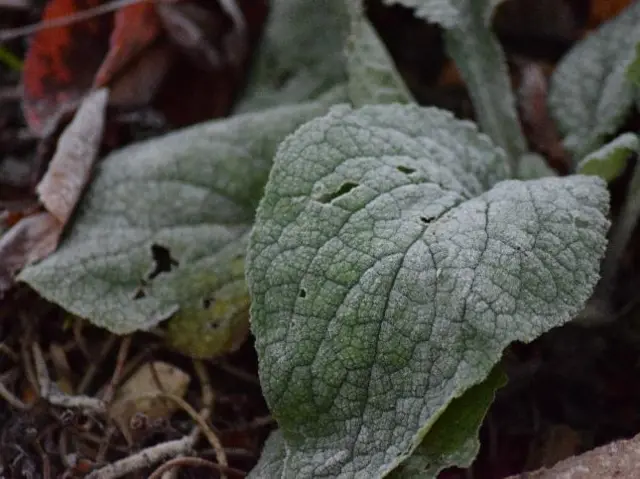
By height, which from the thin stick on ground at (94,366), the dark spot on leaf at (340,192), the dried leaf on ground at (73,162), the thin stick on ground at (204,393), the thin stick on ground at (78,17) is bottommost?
the thin stick on ground at (204,393)

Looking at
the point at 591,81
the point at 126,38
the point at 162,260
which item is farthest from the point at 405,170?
the point at 126,38

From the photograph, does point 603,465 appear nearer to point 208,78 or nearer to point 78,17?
point 208,78

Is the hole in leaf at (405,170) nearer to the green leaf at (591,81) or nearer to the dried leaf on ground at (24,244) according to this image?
the green leaf at (591,81)

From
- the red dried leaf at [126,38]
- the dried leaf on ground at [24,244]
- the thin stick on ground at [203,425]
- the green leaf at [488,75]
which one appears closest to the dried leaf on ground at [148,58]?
the red dried leaf at [126,38]

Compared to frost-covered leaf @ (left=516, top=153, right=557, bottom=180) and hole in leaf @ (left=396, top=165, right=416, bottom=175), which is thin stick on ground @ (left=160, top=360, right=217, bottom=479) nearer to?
hole in leaf @ (left=396, top=165, right=416, bottom=175)

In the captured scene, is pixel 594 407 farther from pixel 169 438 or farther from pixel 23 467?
pixel 23 467

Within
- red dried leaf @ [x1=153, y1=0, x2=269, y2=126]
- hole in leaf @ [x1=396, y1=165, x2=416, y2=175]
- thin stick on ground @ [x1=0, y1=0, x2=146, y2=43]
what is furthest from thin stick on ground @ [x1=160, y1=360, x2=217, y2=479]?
thin stick on ground @ [x1=0, y1=0, x2=146, y2=43]

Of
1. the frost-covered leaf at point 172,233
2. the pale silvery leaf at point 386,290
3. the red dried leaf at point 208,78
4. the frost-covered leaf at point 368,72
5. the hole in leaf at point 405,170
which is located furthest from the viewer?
the red dried leaf at point 208,78
